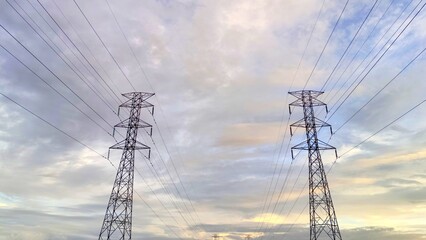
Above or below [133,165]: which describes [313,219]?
below

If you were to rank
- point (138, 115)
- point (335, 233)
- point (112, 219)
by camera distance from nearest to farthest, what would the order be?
1. point (335, 233)
2. point (112, 219)
3. point (138, 115)

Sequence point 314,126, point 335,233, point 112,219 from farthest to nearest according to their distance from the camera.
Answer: point 314,126, point 112,219, point 335,233

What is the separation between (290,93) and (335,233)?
20.6m

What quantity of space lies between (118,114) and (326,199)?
3170 centimetres

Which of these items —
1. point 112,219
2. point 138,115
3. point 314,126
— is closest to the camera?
point 112,219

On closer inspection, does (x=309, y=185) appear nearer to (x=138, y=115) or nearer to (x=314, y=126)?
(x=314, y=126)

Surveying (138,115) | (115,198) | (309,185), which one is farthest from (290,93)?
(115,198)

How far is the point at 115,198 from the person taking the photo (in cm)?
5353

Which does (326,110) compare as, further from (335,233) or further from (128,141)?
→ (128,141)

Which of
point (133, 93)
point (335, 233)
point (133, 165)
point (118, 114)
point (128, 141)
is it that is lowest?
point (335, 233)

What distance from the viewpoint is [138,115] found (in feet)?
197

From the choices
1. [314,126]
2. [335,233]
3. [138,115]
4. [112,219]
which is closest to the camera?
[335,233]

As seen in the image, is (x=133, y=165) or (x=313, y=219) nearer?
(x=313, y=219)

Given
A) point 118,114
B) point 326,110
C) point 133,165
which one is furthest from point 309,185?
point 118,114
